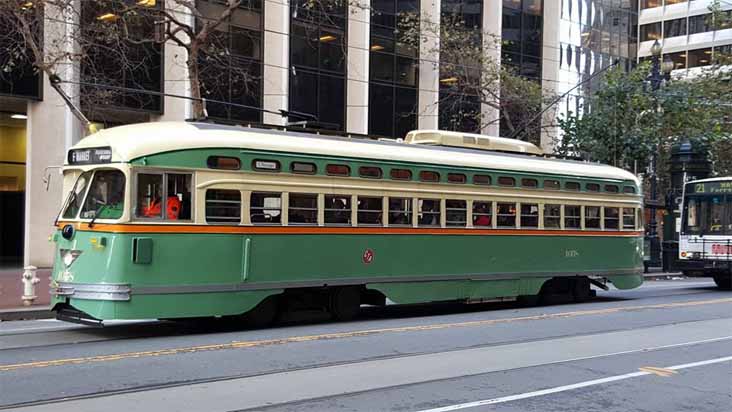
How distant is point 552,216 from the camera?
55.5ft

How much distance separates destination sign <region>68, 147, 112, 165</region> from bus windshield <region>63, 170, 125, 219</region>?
18 centimetres

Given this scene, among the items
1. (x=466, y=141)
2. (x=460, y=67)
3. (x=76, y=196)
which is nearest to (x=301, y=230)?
(x=76, y=196)

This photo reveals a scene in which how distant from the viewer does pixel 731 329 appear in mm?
13953

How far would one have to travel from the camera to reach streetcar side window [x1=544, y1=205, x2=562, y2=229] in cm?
1678

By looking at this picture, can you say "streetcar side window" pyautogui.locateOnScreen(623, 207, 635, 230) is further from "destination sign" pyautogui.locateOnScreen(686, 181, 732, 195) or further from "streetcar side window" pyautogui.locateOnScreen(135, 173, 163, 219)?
"streetcar side window" pyautogui.locateOnScreen(135, 173, 163, 219)

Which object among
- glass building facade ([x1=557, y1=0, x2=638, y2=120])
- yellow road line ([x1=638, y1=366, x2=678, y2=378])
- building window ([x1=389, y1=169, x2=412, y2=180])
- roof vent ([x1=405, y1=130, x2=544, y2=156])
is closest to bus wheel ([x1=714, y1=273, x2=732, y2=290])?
roof vent ([x1=405, y1=130, x2=544, y2=156])

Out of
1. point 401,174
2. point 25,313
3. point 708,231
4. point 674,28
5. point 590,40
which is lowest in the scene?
point 25,313

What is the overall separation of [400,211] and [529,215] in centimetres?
360

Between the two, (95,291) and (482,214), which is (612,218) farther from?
(95,291)

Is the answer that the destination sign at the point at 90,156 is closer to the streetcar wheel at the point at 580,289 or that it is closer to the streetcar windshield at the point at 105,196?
the streetcar windshield at the point at 105,196

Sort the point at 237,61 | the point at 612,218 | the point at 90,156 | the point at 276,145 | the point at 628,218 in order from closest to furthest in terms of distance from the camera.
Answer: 1. the point at 90,156
2. the point at 276,145
3. the point at 612,218
4. the point at 628,218
5. the point at 237,61

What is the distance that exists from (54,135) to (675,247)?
69.8ft

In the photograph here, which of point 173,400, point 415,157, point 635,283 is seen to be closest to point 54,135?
point 415,157

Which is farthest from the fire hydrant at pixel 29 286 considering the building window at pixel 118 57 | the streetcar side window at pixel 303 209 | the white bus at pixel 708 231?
the white bus at pixel 708 231
